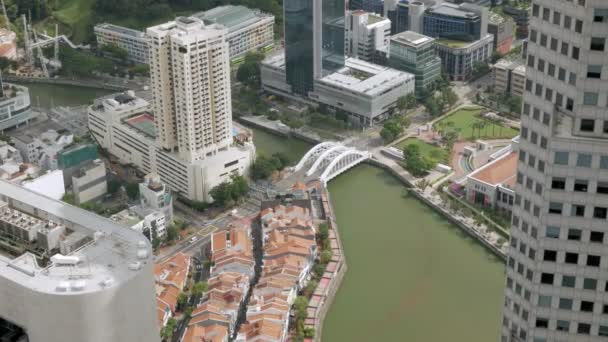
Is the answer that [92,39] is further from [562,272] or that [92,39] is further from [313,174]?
[562,272]

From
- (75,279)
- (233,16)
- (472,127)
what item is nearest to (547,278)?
(75,279)

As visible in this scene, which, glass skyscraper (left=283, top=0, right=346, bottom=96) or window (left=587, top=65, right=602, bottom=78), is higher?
window (left=587, top=65, right=602, bottom=78)

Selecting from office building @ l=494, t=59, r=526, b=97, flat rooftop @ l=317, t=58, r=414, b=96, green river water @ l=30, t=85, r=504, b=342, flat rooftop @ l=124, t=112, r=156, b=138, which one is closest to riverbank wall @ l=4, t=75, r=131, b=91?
flat rooftop @ l=124, t=112, r=156, b=138

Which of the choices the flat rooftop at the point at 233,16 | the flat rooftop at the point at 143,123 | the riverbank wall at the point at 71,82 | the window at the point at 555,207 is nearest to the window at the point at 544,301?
the window at the point at 555,207

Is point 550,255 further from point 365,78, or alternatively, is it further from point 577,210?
point 365,78

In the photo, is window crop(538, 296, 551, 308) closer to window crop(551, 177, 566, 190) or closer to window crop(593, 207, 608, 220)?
window crop(593, 207, 608, 220)

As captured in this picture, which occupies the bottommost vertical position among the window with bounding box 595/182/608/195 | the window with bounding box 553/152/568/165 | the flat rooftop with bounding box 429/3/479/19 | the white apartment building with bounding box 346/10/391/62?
the white apartment building with bounding box 346/10/391/62

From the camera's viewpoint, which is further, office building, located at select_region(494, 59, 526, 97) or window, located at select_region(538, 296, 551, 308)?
office building, located at select_region(494, 59, 526, 97)
